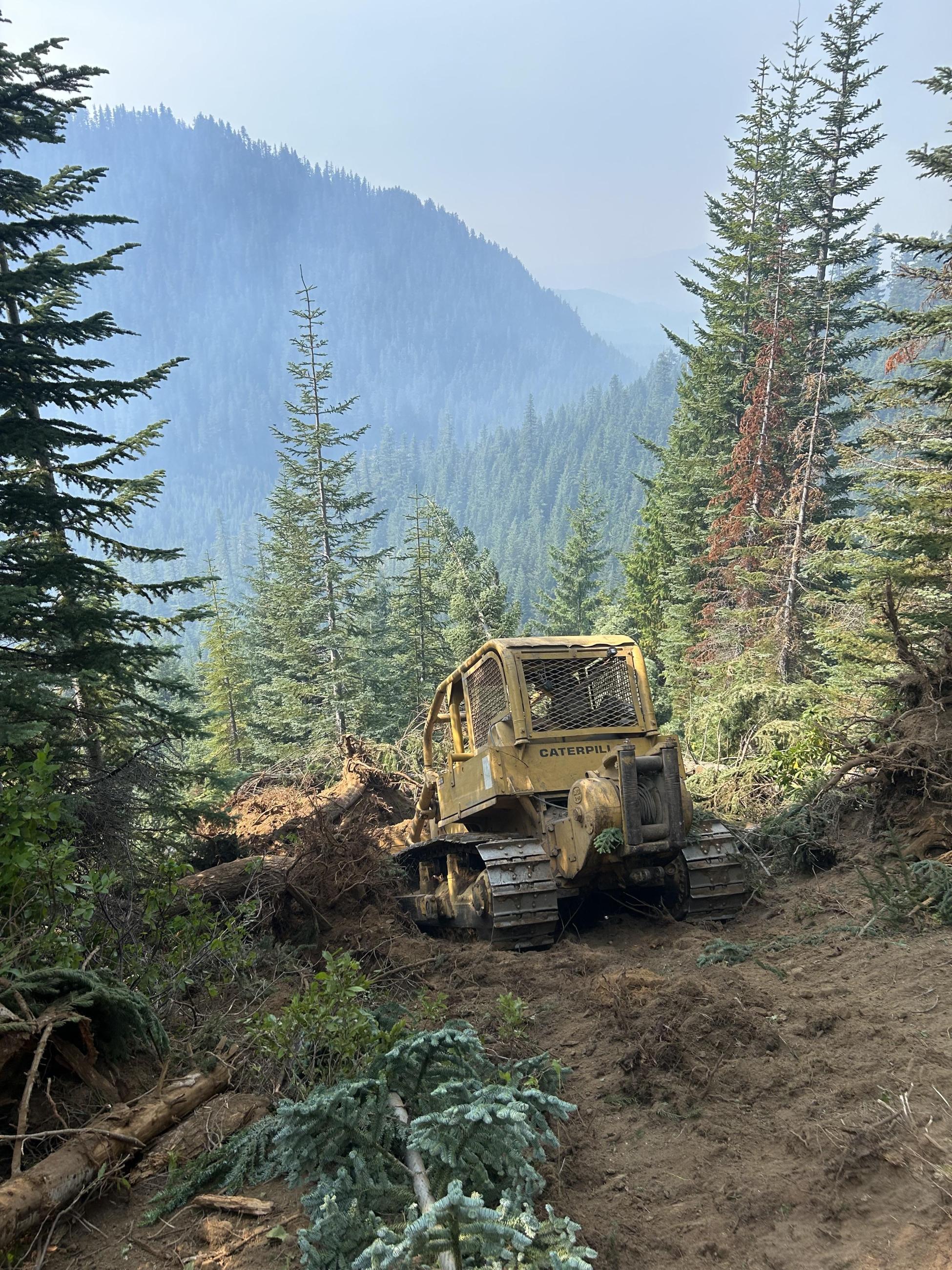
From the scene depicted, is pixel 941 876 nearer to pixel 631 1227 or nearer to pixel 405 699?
pixel 631 1227

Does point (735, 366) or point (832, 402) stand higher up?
point (735, 366)

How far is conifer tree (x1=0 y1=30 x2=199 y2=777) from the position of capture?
7.95m

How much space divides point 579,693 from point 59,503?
5695 millimetres

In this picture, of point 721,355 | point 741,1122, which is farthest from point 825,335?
point 741,1122

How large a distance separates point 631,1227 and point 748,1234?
0.44 meters

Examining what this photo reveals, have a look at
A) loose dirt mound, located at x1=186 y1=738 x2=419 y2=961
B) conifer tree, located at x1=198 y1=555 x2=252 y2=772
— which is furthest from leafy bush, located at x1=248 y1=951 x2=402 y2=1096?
conifer tree, located at x1=198 y1=555 x2=252 y2=772

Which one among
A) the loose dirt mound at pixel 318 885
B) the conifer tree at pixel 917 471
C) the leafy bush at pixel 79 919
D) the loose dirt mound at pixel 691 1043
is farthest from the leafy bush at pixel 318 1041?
the conifer tree at pixel 917 471

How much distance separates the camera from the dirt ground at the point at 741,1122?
9.27 ft

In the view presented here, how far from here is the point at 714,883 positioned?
25.3 ft

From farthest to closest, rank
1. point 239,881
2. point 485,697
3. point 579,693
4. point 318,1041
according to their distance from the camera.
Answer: point 485,697, point 579,693, point 239,881, point 318,1041

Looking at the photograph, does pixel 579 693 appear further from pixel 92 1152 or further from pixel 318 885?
pixel 92 1152

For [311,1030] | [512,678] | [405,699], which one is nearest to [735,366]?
[405,699]

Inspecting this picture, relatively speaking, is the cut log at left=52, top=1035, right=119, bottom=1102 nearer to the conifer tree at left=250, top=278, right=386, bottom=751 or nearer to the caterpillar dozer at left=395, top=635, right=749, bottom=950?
the caterpillar dozer at left=395, top=635, right=749, bottom=950

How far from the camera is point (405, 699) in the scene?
3503 cm
